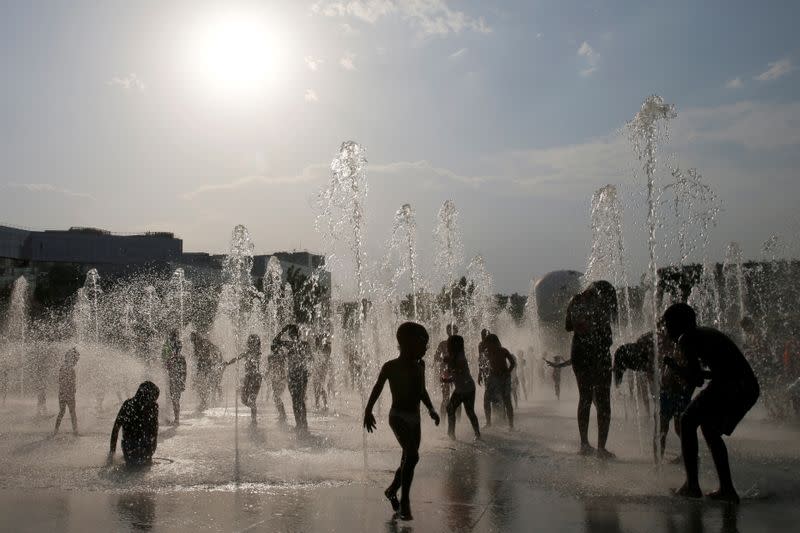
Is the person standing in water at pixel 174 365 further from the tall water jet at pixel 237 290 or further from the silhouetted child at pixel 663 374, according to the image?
the silhouetted child at pixel 663 374

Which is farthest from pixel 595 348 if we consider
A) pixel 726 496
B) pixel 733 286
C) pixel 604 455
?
pixel 733 286

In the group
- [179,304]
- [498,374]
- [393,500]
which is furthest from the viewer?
Answer: [179,304]

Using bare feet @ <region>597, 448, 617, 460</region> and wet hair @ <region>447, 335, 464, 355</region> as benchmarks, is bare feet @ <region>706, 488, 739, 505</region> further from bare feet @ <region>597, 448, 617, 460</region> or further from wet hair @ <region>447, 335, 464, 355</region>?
wet hair @ <region>447, 335, 464, 355</region>

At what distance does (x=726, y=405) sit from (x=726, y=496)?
2.24 ft

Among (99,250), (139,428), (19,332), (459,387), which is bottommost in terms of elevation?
(139,428)

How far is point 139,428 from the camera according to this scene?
25.7 ft

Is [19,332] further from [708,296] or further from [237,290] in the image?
[708,296]

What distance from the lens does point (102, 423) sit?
13.4m

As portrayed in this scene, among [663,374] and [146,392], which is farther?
[146,392]

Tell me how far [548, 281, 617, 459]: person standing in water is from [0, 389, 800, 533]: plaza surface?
1.48 ft

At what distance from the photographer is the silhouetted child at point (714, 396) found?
562 centimetres

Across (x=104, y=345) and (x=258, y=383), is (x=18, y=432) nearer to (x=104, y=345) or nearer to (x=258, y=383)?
(x=258, y=383)

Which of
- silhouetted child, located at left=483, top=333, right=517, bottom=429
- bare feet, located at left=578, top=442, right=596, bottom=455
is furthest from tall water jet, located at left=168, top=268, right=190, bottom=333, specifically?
bare feet, located at left=578, top=442, right=596, bottom=455

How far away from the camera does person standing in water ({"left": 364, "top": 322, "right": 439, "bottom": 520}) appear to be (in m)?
5.54
